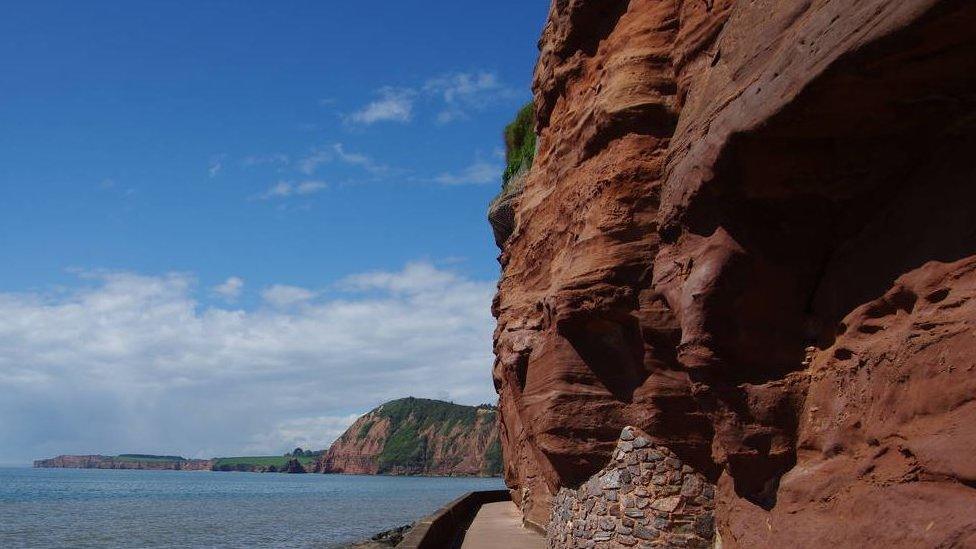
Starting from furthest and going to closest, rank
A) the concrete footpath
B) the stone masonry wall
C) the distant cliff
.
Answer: the distant cliff < the concrete footpath < the stone masonry wall

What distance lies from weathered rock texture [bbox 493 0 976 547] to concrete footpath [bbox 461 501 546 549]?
4.79m

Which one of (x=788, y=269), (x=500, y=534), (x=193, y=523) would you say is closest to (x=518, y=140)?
(x=500, y=534)

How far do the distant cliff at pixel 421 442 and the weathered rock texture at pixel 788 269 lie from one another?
14069 cm

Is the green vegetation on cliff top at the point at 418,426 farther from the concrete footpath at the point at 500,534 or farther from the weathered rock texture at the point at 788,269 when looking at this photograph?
the weathered rock texture at the point at 788,269

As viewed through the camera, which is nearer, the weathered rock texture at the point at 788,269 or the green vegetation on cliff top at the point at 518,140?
the weathered rock texture at the point at 788,269

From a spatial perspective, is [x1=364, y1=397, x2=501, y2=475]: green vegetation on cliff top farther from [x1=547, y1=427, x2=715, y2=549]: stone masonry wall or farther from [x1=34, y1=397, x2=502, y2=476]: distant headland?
[x1=547, y1=427, x2=715, y2=549]: stone masonry wall

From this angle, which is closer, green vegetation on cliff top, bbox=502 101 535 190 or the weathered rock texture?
the weathered rock texture

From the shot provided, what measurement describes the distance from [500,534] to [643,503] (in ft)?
30.0

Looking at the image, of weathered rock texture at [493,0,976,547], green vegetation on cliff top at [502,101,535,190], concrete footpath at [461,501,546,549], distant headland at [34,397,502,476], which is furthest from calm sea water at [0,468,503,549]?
distant headland at [34,397,502,476]

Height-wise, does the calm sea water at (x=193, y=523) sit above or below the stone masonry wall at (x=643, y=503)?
below

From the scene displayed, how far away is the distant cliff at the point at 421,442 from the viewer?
160250mm

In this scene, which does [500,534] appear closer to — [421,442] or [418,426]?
[421,442]

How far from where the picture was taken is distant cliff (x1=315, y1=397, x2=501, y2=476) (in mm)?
160250

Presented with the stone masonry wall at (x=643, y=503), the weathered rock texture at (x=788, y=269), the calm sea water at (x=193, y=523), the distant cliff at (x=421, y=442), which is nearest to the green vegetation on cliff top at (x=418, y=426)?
the distant cliff at (x=421, y=442)
